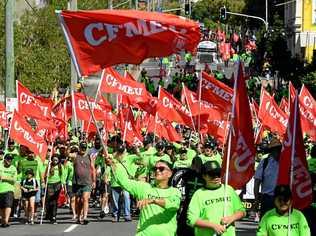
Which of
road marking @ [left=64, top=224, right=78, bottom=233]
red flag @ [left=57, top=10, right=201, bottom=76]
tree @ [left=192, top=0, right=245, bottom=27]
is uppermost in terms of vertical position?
red flag @ [left=57, top=10, right=201, bottom=76]

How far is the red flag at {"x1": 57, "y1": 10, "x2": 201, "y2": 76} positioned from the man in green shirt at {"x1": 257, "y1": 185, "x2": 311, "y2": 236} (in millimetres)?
2396

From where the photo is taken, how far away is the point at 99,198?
2531 cm

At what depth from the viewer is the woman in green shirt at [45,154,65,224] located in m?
21.2

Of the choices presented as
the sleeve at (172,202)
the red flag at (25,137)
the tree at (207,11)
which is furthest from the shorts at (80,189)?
the tree at (207,11)

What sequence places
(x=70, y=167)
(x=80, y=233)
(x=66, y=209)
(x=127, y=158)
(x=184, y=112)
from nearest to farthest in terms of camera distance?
(x=80, y=233) → (x=127, y=158) → (x=70, y=167) → (x=66, y=209) → (x=184, y=112)

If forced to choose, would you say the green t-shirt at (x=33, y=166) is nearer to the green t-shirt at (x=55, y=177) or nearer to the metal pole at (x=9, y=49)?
the green t-shirt at (x=55, y=177)

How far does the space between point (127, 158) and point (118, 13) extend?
9.84m

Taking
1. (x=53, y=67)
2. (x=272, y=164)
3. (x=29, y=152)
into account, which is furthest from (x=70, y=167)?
(x=53, y=67)

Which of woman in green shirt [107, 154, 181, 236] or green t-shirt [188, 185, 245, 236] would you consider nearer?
green t-shirt [188, 185, 245, 236]

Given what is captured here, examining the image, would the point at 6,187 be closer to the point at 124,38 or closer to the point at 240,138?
the point at 124,38

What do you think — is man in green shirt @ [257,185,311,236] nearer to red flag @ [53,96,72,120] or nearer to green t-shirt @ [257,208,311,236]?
green t-shirt @ [257,208,311,236]

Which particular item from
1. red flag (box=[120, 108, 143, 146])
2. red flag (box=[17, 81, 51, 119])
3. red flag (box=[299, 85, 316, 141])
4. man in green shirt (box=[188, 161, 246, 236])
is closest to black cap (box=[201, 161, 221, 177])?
man in green shirt (box=[188, 161, 246, 236])

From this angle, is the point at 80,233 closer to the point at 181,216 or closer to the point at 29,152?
the point at 29,152

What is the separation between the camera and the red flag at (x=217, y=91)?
22.9 meters
